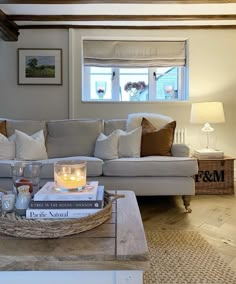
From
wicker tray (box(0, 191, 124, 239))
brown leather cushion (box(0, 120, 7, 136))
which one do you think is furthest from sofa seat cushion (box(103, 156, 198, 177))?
wicker tray (box(0, 191, 124, 239))

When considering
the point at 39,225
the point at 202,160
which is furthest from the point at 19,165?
the point at 202,160

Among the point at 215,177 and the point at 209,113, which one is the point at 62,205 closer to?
the point at 215,177

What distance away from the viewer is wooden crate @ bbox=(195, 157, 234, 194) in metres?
3.71

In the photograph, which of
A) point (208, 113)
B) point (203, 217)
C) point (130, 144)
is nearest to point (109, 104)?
point (130, 144)

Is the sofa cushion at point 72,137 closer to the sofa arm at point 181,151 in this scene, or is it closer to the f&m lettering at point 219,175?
the sofa arm at point 181,151

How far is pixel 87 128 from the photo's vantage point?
12.1 feet

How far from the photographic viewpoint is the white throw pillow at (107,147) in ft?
10.9

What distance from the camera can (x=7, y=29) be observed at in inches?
154

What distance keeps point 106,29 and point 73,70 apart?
0.71 metres

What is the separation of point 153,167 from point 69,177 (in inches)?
61.5

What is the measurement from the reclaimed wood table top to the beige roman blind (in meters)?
3.49

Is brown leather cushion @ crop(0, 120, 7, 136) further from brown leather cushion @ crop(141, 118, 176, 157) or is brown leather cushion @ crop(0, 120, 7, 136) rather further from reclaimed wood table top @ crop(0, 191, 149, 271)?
reclaimed wood table top @ crop(0, 191, 149, 271)

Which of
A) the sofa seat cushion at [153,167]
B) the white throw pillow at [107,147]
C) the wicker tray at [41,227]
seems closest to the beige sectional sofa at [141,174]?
the sofa seat cushion at [153,167]

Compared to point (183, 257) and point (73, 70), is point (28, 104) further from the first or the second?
point (183, 257)
